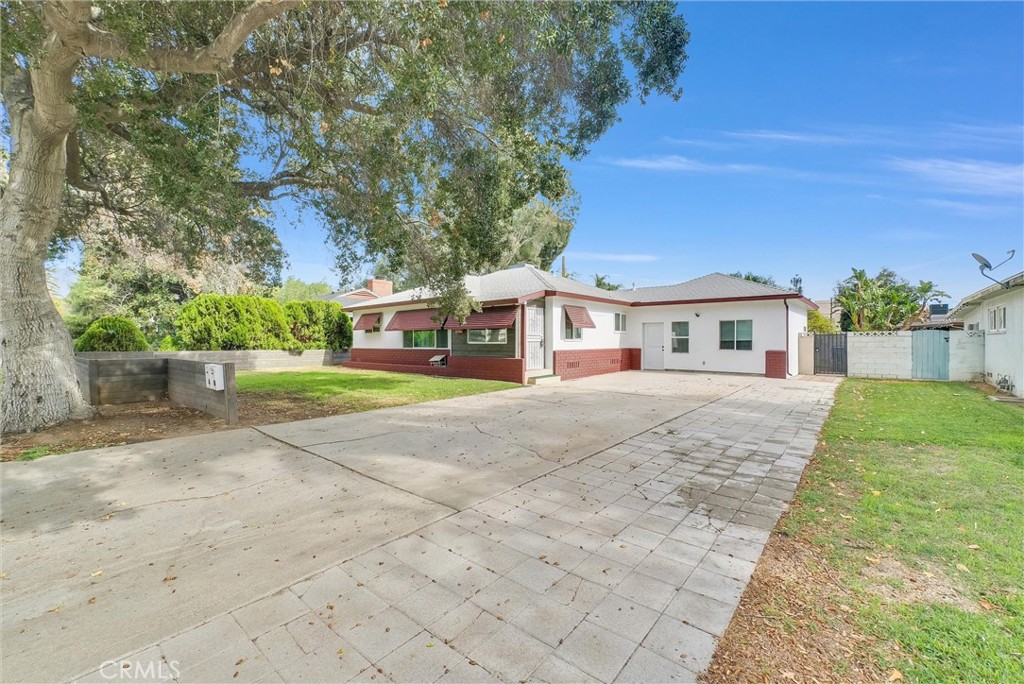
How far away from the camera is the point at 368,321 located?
19.8 meters

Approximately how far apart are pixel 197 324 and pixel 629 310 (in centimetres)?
1886

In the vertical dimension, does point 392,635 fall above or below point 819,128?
below

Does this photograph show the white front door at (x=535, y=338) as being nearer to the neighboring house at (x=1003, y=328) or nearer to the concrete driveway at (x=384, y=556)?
the concrete driveway at (x=384, y=556)

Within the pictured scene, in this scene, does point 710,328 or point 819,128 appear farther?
point 710,328

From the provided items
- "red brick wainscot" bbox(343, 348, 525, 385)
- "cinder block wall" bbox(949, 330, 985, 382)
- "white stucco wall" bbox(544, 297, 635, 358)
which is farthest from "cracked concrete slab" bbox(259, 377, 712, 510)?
"cinder block wall" bbox(949, 330, 985, 382)

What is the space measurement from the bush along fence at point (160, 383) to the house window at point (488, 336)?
7.92 meters

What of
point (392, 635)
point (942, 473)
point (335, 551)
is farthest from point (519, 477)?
point (942, 473)

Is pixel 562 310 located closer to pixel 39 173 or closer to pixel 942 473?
pixel 942 473

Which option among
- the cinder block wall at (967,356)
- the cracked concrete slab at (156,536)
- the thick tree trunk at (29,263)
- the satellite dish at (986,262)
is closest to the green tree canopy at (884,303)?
the cinder block wall at (967,356)

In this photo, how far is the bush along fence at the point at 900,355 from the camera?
45.0ft

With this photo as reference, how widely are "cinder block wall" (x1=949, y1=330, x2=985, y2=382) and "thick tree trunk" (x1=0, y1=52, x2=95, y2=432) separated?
76.2 feet

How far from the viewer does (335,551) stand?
9.97 ft

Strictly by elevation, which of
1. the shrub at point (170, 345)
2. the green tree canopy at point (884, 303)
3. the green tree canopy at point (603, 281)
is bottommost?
the shrub at point (170, 345)
